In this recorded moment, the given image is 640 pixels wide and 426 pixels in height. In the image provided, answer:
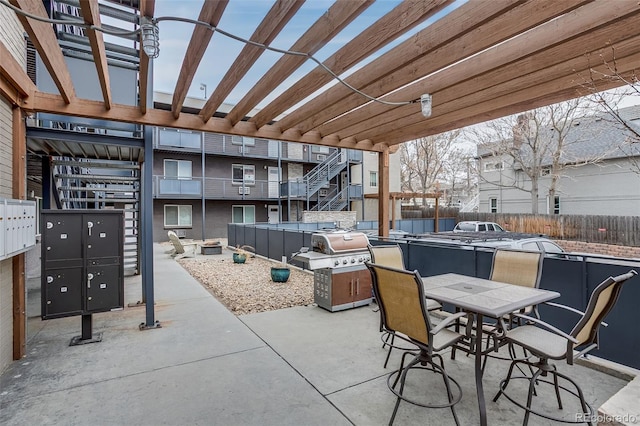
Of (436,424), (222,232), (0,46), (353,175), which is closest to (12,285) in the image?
(0,46)

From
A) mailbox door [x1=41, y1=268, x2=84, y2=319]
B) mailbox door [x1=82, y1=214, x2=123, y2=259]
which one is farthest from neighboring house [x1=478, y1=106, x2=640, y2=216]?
mailbox door [x1=41, y1=268, x2=84, y2=319]

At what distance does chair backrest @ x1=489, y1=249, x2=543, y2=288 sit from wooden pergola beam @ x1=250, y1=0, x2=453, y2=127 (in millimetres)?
2809

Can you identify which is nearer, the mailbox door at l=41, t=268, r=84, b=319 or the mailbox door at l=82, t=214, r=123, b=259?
the mailbox door at l=41, t=268, r=84, b=319

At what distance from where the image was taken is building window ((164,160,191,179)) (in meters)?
17.0

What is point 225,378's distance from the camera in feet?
10.5

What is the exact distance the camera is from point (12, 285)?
3578 mm

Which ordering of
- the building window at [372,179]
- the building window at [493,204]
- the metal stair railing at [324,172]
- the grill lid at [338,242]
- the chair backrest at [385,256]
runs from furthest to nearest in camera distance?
the building window at [493,204], the building window at [372,179], the metal stair railing at [324,172], the grill lid at [338,242], the chair backrest at [385,256]

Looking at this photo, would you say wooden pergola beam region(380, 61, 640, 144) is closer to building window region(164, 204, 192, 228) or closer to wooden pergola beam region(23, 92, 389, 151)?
wooden pergola beam region(23, 92, 389, 151)

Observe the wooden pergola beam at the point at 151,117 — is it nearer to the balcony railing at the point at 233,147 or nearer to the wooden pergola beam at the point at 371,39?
the wooden pergola beam at the point at 371,39

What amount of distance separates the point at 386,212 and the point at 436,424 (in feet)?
15.7

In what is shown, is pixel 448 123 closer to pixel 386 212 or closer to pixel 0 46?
pixel 386 212

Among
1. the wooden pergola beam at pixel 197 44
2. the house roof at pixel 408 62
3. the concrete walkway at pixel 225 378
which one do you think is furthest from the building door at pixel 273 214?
the wooden pergola beam at pixel 197 44

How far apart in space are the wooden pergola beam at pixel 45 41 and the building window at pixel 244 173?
47.8 feet

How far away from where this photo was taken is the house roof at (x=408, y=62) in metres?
2.48
